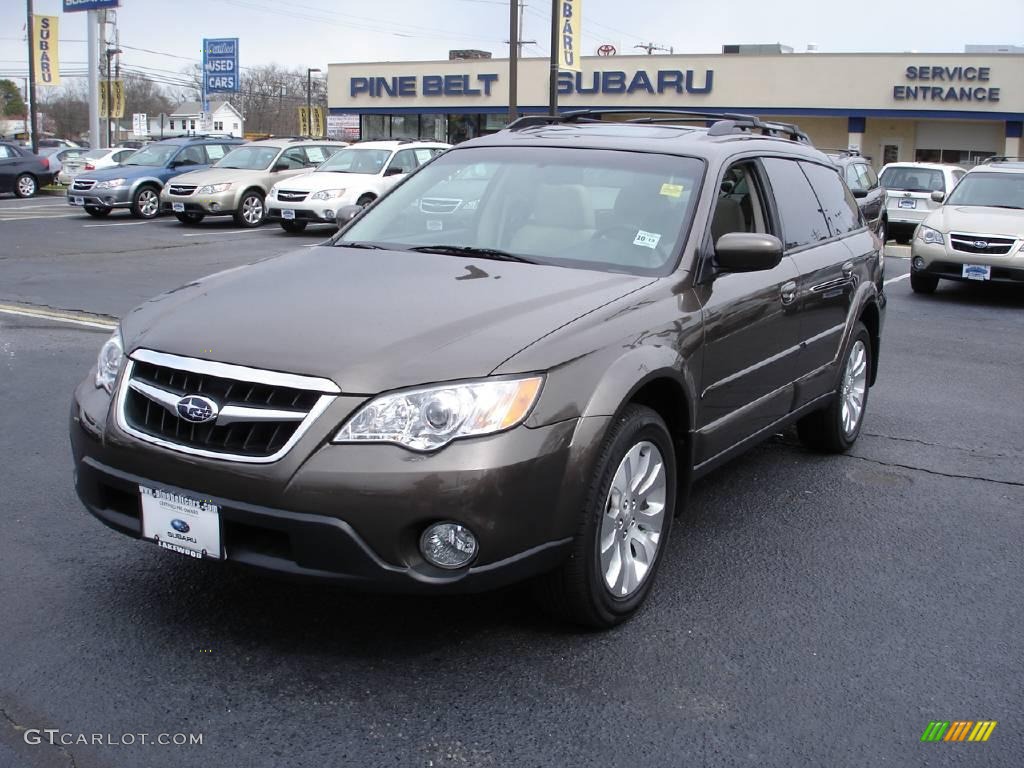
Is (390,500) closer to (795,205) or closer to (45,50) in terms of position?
(795,205)

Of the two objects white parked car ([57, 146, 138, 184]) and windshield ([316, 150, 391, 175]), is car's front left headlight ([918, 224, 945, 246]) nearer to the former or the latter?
windshield ([316, 150, 391, 175])

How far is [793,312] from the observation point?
16.3 ft

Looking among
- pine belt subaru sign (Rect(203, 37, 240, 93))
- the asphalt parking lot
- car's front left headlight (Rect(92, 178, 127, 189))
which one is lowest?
the asphalt parking lot

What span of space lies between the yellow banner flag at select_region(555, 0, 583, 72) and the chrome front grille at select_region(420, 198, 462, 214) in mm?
26364

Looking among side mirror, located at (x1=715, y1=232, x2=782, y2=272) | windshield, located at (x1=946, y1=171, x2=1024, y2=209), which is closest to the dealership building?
windshield, located at (x1=946, y1=171, x2=1024, y2=209)

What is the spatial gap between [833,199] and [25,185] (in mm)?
28345

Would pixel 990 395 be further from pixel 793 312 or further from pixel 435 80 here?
pixel 435 80

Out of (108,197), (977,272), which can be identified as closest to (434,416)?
(977,272)

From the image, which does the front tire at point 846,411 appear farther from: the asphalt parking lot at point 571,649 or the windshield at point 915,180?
the windshield at point 915,180

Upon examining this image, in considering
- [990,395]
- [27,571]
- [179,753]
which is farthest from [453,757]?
[990,395]

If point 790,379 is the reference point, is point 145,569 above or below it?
below

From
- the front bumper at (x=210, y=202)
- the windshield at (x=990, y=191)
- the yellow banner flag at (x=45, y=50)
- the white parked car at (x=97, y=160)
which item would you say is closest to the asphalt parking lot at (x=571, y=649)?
the windshield at (x=990, y=191)

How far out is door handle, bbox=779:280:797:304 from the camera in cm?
486

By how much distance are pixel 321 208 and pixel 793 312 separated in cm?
1500
